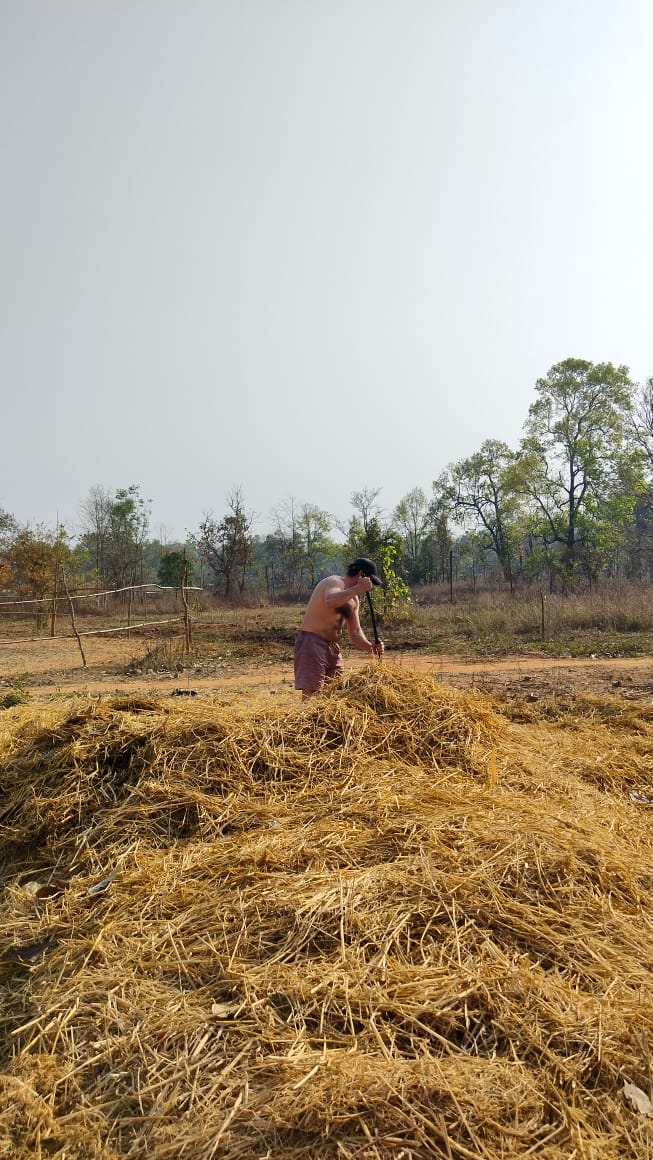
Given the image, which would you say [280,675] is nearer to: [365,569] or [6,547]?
[365,569]

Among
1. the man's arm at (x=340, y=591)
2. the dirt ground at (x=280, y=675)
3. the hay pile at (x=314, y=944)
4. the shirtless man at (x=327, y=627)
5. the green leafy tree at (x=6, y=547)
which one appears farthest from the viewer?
the green leafy tree at (x=6, y=547)

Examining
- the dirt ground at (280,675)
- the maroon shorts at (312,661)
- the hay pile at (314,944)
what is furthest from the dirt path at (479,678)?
the hay pile at (314,944)

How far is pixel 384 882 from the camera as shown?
2.26 meters

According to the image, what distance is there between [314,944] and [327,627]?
2.36m

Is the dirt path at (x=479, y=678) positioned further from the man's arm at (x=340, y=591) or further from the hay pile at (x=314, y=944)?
the hay pile at (x=314, y=944)

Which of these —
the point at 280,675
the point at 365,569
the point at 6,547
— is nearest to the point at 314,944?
the point at 365,569

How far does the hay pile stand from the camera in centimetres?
153

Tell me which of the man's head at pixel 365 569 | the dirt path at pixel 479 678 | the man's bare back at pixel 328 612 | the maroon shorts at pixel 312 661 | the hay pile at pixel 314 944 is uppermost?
the man's head at pixel 365 569

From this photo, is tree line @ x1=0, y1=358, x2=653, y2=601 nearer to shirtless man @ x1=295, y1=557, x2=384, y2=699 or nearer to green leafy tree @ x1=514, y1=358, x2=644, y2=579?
green leafy tree @ x1=514, y1=358, x2=644, y2=579

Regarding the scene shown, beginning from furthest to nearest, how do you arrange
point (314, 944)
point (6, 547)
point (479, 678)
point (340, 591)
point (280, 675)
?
point (6, 547) < point (280, 675) < point (479, 678) < point (340, 591) < point (314, 944)

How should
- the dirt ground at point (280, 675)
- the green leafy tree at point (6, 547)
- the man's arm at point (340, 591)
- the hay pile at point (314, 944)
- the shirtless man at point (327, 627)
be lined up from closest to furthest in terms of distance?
the hay pile at point (314, 944) < the man's arm at point (340, 591) < the shirtless man at point (327, 627) < the dirt ground at point (280, 675) < the green leafy tree at point (6, 547)

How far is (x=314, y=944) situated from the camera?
202 centimetres

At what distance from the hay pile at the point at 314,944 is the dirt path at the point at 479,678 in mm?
4033

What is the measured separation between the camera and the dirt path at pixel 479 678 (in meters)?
7.67
